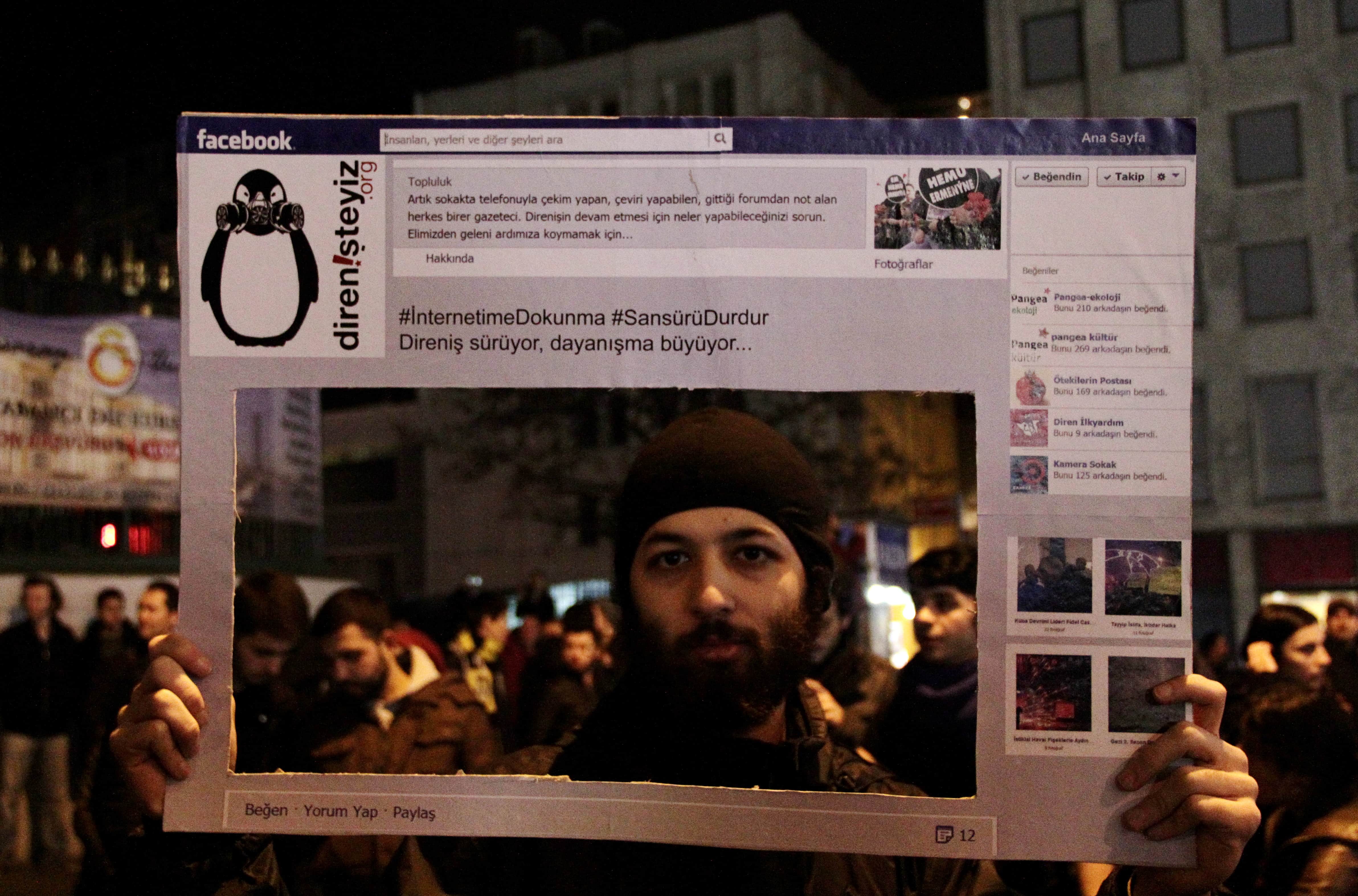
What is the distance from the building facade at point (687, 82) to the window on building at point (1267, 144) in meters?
8.94

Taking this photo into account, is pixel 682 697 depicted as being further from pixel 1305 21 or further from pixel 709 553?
pixel 1305 21

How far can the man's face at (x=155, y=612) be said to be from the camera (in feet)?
20.2

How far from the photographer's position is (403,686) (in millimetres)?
4863

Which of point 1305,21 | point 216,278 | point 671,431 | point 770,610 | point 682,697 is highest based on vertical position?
point 1305,21

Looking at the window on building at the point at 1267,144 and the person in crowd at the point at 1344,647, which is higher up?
the window on building at the point at 1267,144

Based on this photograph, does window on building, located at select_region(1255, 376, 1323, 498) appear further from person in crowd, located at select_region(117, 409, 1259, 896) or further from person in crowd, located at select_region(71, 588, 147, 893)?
person in crowd, located at select_region(117, 409, 1259, 896)

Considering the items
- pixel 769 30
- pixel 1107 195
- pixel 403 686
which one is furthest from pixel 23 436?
pixel 769 30

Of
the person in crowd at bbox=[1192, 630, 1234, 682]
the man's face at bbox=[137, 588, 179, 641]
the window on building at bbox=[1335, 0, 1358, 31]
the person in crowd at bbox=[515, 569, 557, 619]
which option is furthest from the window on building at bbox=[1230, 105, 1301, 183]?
the man's face at bbox=[137, 588, 179, 641]

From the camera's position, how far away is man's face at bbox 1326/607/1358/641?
30.8ft

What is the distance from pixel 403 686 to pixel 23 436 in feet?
19.2

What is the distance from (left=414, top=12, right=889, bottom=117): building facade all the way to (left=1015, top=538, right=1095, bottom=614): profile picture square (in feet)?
89.6

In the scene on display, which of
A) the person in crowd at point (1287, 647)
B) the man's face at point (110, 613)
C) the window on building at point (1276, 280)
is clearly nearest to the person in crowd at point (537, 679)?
the person in crowd at point (1287, 647)

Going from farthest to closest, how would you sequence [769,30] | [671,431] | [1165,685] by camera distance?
[769,30]
[671,431]
[1165,685]

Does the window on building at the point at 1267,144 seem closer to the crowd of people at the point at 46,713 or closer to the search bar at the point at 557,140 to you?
the crowd of people at the point at 46,713
